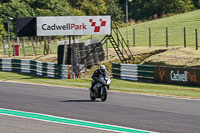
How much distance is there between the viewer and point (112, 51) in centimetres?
3966

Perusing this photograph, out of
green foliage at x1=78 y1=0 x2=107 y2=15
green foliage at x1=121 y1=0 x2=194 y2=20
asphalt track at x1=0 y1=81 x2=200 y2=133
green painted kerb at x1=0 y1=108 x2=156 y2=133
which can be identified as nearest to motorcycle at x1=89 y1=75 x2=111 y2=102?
asphalt track at x1=0 y1=81 x2=200 y2=133

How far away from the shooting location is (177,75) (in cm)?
2588

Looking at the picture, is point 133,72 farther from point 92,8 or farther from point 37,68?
point 92,8

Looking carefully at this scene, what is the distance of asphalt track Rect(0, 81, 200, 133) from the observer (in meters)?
10.9

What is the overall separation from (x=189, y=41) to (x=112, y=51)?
27.7 ft

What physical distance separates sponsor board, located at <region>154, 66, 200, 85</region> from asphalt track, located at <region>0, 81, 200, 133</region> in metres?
6.95

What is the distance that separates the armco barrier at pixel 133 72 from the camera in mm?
27520

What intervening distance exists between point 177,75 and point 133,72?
3.75 meters

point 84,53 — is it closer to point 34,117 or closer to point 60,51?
point 60,51

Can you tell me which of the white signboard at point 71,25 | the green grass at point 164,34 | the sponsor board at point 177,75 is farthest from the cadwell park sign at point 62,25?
the green grass at point 164,34

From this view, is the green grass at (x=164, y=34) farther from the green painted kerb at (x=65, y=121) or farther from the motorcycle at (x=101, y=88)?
the green painted kerb at (x=65, y=121)

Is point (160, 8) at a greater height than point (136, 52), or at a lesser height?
greater

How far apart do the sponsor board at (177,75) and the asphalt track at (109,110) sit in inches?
274

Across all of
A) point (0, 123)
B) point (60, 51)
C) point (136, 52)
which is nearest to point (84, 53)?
point (60, 51)
